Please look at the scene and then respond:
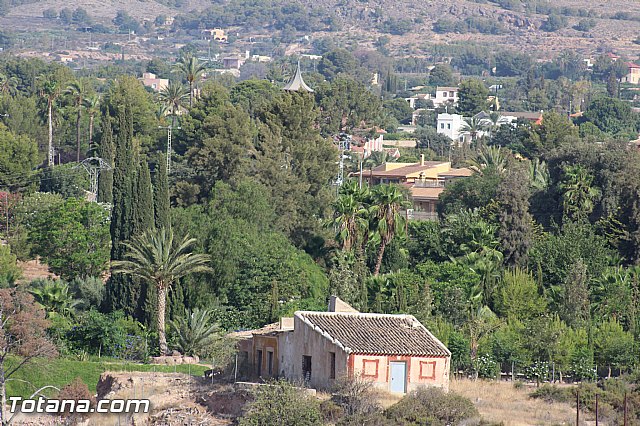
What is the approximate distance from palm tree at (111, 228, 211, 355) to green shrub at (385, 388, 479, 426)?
2112 centimetres

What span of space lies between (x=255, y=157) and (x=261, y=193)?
1088 centimetres

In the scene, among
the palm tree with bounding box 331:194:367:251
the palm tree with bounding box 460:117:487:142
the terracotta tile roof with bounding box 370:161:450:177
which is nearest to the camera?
the palm tree with bounding box 331:194:367:251

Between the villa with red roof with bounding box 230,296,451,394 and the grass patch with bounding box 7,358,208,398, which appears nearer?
the villa with red roof with bounding box 230,296,451,394

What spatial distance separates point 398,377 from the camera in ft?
143

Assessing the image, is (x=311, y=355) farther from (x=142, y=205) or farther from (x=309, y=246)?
(x=309, y=246)

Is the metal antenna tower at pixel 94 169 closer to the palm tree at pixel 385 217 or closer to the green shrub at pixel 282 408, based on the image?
the palm tree at pixel 385 217

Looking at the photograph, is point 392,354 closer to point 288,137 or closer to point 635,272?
point 635,272

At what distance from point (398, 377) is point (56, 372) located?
729 inches

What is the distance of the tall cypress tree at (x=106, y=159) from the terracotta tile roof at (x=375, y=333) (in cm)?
4505

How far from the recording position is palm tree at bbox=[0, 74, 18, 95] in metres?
144

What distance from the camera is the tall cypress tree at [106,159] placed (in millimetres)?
90062

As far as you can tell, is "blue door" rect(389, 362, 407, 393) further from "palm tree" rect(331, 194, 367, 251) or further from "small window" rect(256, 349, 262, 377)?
"palm tree" rect(331, 194, 367, 251)

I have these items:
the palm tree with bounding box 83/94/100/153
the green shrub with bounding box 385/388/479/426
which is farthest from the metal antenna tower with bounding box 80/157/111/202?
the green shrub with bounding box 385/388/479/426

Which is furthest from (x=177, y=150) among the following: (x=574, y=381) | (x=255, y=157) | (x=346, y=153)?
(x=574, y=381)
